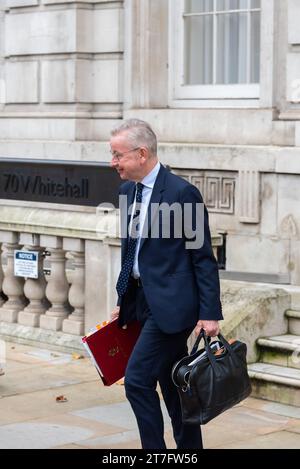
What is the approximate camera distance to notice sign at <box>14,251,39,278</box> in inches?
432

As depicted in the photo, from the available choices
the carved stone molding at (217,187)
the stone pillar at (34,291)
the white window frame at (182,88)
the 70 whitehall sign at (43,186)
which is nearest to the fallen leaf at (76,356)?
the stone pillar at (34,291)

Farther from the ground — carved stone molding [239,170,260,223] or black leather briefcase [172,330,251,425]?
carved stone molding [239,170,260,223]

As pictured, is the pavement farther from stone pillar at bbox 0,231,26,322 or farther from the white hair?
the white hair

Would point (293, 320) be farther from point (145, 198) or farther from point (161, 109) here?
point (161, 109)

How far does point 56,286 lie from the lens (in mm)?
10828

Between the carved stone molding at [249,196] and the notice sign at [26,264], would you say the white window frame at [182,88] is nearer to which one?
the carved stone molding at [249,196]

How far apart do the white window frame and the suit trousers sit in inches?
261

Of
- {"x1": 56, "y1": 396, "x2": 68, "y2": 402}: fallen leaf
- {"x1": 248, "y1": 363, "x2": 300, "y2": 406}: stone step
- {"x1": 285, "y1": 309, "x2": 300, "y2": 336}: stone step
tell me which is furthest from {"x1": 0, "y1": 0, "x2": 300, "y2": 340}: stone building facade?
{"x1": 56, "y1": 396, "x2": 68, "y2": 402}: fallen leaf

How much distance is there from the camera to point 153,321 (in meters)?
6.80

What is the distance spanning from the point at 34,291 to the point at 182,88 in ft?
12.5

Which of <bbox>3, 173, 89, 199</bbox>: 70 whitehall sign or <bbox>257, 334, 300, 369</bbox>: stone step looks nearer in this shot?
<bbox>257, 334, 300, 369</bbox>: stone step

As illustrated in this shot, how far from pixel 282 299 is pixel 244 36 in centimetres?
482

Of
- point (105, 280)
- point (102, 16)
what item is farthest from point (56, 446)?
point (102, 16)
